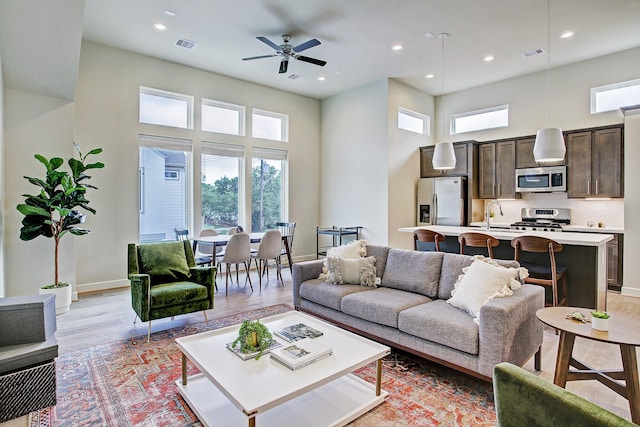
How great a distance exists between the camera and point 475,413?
218 cm

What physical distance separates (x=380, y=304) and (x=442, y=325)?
1.90 feet

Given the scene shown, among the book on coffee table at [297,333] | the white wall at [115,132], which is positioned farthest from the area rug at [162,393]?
the white wall at [115,132]

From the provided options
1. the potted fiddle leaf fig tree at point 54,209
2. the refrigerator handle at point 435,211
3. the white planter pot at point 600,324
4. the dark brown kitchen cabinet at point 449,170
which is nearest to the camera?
the white planter pot at point 600,324

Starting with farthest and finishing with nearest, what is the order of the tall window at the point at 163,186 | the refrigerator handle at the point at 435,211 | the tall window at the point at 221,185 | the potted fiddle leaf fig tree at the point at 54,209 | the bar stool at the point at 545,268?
the refrigerator handle at the point at 435,211, the tall window at the point at 221,185, the tall window at the point at 163,186, the potted fiddle leaf fig tree at the point at 54,209, the bar stool at the point at 545,268

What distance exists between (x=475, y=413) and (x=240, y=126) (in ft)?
19.5

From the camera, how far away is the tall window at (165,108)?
561cm

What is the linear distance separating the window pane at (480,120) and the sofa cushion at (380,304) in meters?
5.12

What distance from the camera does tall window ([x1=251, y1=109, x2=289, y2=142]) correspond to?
6.96m

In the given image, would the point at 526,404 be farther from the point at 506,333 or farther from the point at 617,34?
the point at 617,34

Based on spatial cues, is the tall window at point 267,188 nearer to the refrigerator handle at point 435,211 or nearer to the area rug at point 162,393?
the refrigerator handle at point 435,211

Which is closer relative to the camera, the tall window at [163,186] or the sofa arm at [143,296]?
the sofa arm at [143,296]

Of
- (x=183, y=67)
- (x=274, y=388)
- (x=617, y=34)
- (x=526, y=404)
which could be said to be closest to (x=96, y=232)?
(x=183, y=67)

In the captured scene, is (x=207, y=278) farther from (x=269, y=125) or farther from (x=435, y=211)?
(x=435, y=211)

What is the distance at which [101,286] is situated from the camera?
5.16 meters
